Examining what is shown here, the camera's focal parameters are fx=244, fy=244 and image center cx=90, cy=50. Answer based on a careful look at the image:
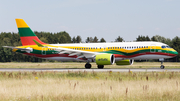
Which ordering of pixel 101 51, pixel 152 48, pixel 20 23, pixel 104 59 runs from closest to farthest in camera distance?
pixel 104 59 < pixel 152 48 < pixel 101 51 < pixel 20 23

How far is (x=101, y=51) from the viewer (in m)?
36.6

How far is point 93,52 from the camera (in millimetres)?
36656

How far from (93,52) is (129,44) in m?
5.50

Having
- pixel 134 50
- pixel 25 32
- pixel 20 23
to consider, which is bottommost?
pixel 134 50

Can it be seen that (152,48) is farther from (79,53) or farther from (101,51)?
(79,53)

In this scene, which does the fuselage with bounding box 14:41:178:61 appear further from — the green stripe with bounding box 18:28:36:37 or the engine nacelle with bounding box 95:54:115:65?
the green stripe with bounding box 18:28:36:37

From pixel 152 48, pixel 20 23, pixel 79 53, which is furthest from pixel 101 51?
pixel 20 23

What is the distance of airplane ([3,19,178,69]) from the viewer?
3419cm

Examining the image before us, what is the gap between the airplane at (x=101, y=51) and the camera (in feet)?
112

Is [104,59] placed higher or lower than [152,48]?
lower

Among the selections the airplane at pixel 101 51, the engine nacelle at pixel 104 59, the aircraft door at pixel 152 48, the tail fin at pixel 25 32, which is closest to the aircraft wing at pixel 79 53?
the airplane at pixel 101 51

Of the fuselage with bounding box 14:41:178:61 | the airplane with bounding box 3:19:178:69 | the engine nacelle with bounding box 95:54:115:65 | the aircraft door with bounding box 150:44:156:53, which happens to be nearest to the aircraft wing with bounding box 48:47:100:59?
the airplane with bounding box 3:19:178:69

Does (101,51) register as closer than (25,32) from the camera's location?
→ Yes

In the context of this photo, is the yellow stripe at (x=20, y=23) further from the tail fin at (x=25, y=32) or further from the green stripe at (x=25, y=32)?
the green stripe at (x=25, y=32)
